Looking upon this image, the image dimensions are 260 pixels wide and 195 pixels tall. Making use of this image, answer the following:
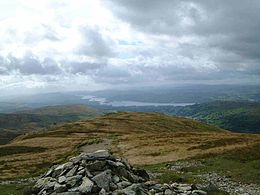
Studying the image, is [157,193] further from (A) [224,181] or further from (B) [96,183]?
(A) [224,181]

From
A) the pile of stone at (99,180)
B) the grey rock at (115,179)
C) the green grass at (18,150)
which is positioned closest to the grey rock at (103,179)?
the pile of stone at (99,180)

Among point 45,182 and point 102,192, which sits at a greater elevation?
point 102,192

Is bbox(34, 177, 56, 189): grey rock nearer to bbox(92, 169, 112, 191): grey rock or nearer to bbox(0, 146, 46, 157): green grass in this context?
bbox(92, 169, 112, 191): grey rock

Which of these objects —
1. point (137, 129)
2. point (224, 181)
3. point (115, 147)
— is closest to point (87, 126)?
point (137, 129)

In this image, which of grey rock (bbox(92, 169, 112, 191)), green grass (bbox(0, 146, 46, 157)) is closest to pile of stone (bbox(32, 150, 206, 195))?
grey rock (bbox(92, 169, 112, 191))

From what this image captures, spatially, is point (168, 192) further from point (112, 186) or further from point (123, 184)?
point (112, 186)

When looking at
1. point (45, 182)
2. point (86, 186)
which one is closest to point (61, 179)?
point (45, 182)
